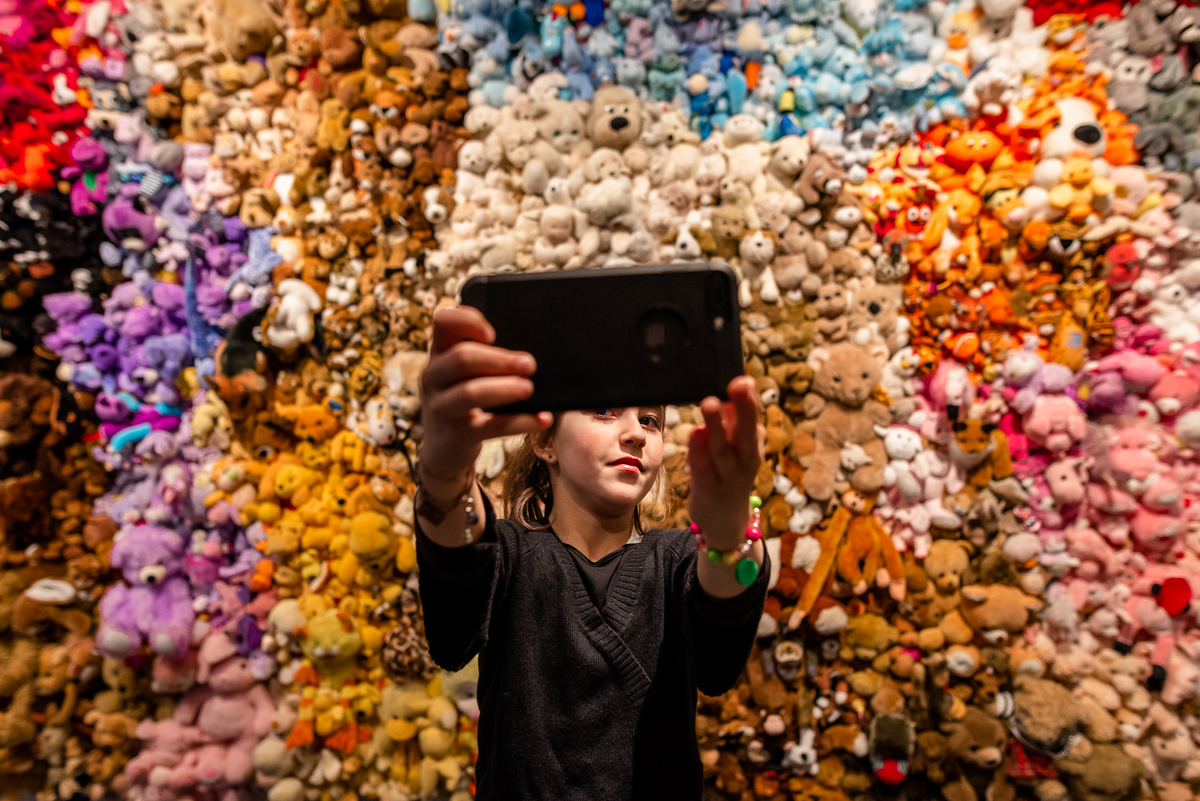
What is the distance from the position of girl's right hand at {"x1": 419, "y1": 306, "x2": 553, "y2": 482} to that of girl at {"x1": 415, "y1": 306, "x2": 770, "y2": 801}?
0.02m

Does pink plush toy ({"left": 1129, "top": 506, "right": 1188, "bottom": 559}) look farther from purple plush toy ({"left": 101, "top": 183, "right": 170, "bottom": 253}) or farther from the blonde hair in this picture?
purple plush toy ({"left": 101, "top": 183, "right": 170, "bottom": 253})

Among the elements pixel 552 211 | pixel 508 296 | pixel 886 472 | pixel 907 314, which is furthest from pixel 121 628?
pixel 907 314

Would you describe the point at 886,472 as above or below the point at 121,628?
above

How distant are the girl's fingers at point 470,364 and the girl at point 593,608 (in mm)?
54

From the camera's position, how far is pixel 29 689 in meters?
1.43

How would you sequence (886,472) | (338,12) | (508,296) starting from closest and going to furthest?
(508,296), (886,472), (338,12)

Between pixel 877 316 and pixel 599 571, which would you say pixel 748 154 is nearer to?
pixel 877 316

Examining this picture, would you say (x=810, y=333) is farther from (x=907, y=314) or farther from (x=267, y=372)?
(x=267, y=372)

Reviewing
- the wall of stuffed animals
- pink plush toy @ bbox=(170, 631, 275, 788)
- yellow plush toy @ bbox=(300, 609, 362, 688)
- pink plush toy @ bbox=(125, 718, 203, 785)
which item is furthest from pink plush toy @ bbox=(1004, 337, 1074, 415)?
pink plush toy @ bbox=(125, 718, 203, 785)

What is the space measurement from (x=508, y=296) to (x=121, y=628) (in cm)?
152

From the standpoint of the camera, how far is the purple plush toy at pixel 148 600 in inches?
52.9

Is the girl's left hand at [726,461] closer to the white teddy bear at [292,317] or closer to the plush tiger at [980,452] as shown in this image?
the plush tiger at [980,452]

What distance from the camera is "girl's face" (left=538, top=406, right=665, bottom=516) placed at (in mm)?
625

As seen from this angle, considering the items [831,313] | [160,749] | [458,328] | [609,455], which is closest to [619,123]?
[831,313]
